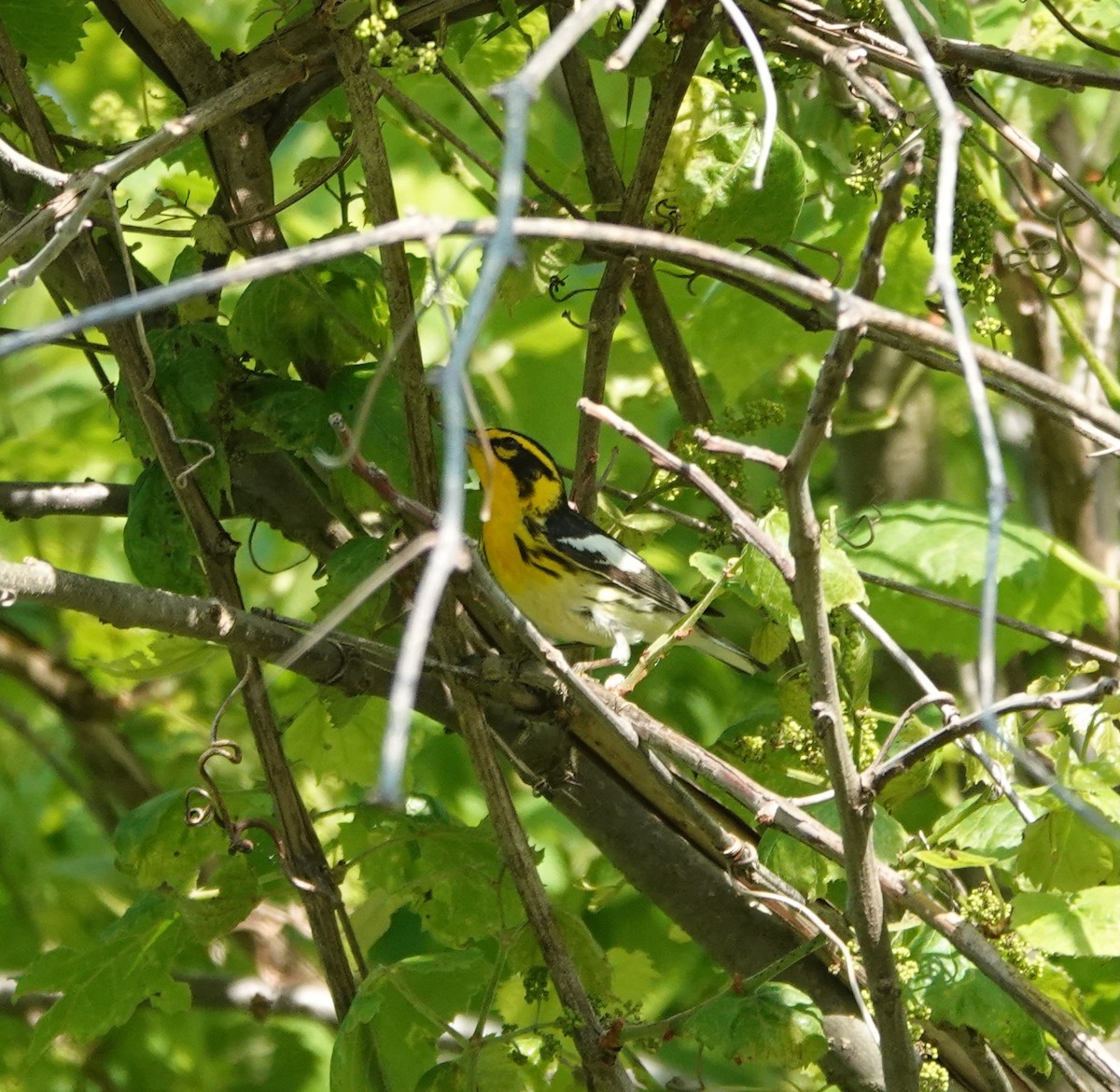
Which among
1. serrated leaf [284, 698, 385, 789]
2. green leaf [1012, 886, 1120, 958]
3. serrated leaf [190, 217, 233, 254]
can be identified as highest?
serrated leaf [190, 217, 233, 254]

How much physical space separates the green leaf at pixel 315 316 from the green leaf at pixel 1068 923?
1597mm

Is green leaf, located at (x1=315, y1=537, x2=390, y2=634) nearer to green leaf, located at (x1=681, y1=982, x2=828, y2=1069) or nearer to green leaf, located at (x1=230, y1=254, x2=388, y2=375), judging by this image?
green leaf, located at (x1=230, y1=254, x2=388, y2=375)

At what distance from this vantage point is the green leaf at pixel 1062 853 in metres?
2.33

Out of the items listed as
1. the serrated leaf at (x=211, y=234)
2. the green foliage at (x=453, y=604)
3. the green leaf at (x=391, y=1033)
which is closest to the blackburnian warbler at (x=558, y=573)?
the green foliage at (x=453, y=604)

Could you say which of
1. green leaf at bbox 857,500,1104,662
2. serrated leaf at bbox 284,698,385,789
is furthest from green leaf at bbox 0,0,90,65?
green leaf at bbox 857,500,1104,662

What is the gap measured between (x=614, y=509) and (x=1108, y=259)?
2738mm

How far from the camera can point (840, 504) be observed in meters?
4.82

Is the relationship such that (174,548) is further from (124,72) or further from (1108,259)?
(1108,259)

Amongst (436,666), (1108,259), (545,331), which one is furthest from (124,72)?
(1108,259)

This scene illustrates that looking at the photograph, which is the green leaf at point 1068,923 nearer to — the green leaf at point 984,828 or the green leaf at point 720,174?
the green leaf at point 984,828

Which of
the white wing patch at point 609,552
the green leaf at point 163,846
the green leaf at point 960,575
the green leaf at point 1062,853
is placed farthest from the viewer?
the white wing patch at point 609,552

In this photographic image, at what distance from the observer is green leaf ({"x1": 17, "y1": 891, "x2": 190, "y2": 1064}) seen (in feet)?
8.79

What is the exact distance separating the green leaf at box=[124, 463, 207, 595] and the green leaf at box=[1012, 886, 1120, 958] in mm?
1660

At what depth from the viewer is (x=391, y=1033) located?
8.41 ft
